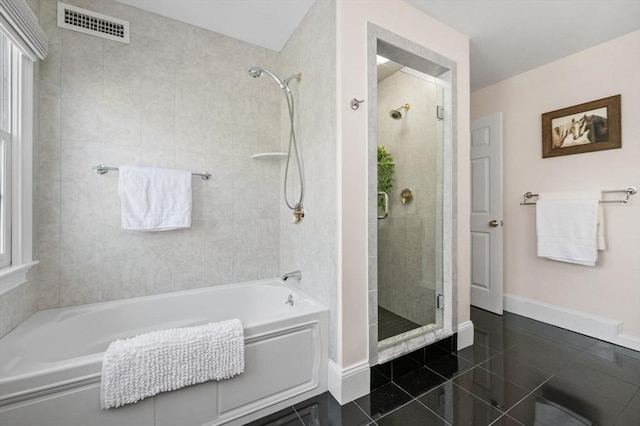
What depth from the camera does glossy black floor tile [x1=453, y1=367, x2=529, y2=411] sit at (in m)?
1.54

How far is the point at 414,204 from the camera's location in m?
2.18

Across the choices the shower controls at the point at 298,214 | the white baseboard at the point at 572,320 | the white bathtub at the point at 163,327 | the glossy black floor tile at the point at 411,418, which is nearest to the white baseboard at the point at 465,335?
the glossy black floor tile at the point at 411,418

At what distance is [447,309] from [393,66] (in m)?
1.83

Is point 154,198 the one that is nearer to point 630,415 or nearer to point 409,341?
point 409,341

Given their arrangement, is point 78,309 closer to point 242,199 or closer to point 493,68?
point 242,199

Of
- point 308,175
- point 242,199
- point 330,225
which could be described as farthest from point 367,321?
point 242,199

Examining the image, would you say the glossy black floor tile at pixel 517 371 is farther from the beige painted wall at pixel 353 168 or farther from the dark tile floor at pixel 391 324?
the beige painted wall at pixel 353 168

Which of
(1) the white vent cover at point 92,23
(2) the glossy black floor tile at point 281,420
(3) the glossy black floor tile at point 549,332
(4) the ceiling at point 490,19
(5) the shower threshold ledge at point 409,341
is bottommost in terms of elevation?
(2) the glossy black floor tile at point 281,420

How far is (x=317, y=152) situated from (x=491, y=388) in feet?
5.92

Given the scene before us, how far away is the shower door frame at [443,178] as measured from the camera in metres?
1.67

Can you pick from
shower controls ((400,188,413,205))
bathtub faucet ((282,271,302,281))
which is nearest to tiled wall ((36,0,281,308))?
bathtub faucet ((282,271,302,281))

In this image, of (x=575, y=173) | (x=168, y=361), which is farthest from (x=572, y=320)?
(x=168, y=361)

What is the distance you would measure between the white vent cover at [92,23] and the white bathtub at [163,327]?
1.74 meters

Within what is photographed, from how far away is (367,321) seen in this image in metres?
1.66
